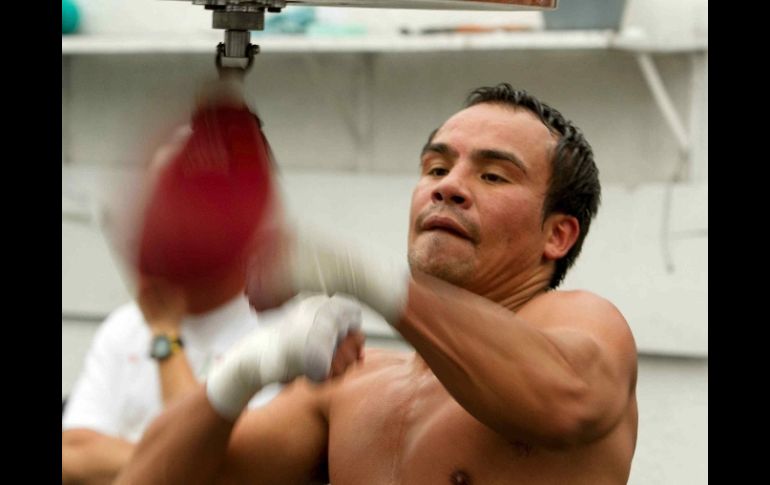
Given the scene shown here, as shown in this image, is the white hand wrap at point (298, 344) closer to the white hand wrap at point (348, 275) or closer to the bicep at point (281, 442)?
the white hand wrap at point (348, 275)

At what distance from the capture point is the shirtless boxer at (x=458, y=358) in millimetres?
1776

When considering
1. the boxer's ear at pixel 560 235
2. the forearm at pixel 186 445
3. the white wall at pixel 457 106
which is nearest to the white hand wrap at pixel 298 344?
the forearm at pixel 186 445

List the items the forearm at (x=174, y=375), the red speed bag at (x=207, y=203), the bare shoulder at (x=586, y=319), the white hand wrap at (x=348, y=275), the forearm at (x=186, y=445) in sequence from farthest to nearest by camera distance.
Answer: the forearm at (x=174, y=375) < the forearm at (x=186, y=445) < the bare shoulder at (x=586, y=319) < the white hand wrap at (x=348, y=275) < the red speed bag at (x=207, y=203)

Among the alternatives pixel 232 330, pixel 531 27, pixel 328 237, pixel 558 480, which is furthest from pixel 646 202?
pixel 328 237

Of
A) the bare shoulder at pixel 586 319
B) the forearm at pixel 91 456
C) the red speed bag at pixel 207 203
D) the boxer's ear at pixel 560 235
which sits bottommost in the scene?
the forearm at pixel 91 456

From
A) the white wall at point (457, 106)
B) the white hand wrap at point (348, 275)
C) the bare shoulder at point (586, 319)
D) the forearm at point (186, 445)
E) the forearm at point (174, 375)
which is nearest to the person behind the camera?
the white hand wrap at point (348, 275)

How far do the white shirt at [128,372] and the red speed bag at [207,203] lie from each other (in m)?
1.53

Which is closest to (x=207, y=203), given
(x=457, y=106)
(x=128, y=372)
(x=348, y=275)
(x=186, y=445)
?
(x=348, y=275)

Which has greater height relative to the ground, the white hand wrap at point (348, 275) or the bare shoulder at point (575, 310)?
the white hand wrap at point (348, 275)

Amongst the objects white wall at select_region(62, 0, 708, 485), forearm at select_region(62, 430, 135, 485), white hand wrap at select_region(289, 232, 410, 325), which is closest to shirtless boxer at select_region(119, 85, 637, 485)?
white hand wrap at select_region(289, 232, 410, 325)

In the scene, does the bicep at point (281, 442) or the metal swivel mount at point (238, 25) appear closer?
the metal swivel mount at point (238, 25)

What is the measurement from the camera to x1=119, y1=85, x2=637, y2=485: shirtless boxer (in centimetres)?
178

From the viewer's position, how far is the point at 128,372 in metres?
3.33

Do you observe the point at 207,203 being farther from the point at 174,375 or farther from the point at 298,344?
the point at 174,375
